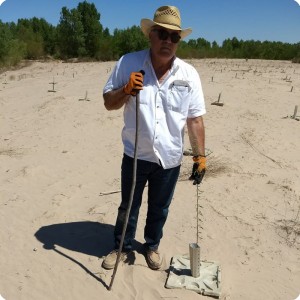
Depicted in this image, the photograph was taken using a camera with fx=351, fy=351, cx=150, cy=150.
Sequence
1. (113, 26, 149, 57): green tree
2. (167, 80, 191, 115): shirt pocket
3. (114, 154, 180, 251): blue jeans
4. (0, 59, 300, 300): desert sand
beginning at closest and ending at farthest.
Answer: (167, 80, 191, 115): shirt pocket < (114, 154, 180, 251): blue jeans < (0, 59, 300, 300): desert sand < (113, 26, 149, 57): green tree

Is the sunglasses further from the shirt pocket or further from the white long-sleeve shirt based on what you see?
the shirt pocket

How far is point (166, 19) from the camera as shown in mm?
2271

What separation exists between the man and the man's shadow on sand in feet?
2.39

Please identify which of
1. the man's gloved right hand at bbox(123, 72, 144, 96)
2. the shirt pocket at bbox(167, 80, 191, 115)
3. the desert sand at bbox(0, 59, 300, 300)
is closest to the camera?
the man's gloved right hand at bbox(123, 72, 144, 96)

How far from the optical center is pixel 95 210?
12.3 ft

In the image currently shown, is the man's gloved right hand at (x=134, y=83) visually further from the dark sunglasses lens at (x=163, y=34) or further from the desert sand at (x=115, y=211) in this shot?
the desert sand at (x=115, y=211)

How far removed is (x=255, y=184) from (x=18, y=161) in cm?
337

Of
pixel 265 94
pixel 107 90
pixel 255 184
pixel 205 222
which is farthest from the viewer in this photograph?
pixel 265 94

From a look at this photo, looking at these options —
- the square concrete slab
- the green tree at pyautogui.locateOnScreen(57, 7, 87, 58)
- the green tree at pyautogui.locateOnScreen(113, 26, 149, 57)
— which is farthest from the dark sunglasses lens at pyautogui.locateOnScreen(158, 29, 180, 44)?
the green tree at pyautogui.locateOnScreen(57, 7, 87, 58)

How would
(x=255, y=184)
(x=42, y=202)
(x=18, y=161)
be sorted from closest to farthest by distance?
1. (x=42, y=202)
2. (x=255, y=184)
3. (x=18, y=161)

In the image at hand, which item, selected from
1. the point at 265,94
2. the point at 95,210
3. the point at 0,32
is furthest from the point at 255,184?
the point at 0,32

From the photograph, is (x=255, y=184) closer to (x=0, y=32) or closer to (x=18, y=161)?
(x=18, y=161)

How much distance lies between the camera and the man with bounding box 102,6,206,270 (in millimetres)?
2289

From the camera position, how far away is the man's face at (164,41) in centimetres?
227
